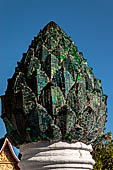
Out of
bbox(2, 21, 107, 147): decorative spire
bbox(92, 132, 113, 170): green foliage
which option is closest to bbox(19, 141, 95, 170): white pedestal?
bbox(2, 21, 107, 147): decorative spire

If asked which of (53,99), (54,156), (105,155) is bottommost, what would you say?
(54,156)

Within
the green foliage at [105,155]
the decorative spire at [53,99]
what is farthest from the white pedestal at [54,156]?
the green foliage at [105,155]

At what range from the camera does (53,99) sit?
2295 mm

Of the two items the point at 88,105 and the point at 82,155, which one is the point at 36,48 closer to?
the point at 88,105

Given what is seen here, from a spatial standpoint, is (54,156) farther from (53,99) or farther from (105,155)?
A: (105,155)

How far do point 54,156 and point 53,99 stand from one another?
0.41 metres

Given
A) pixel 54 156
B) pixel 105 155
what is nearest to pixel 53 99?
pixel 54 156

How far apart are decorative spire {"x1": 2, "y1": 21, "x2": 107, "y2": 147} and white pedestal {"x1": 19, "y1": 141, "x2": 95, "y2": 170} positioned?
2.2 inches

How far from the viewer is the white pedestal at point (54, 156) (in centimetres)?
228

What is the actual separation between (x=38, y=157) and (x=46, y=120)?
0.28 metres

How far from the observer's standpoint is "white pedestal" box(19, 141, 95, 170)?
2.28 metres

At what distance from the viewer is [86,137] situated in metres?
2.44

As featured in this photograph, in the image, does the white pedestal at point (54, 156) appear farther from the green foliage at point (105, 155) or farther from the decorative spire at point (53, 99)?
the green foliage at point (105, 155)

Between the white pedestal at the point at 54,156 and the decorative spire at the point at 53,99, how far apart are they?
2.2 inches
